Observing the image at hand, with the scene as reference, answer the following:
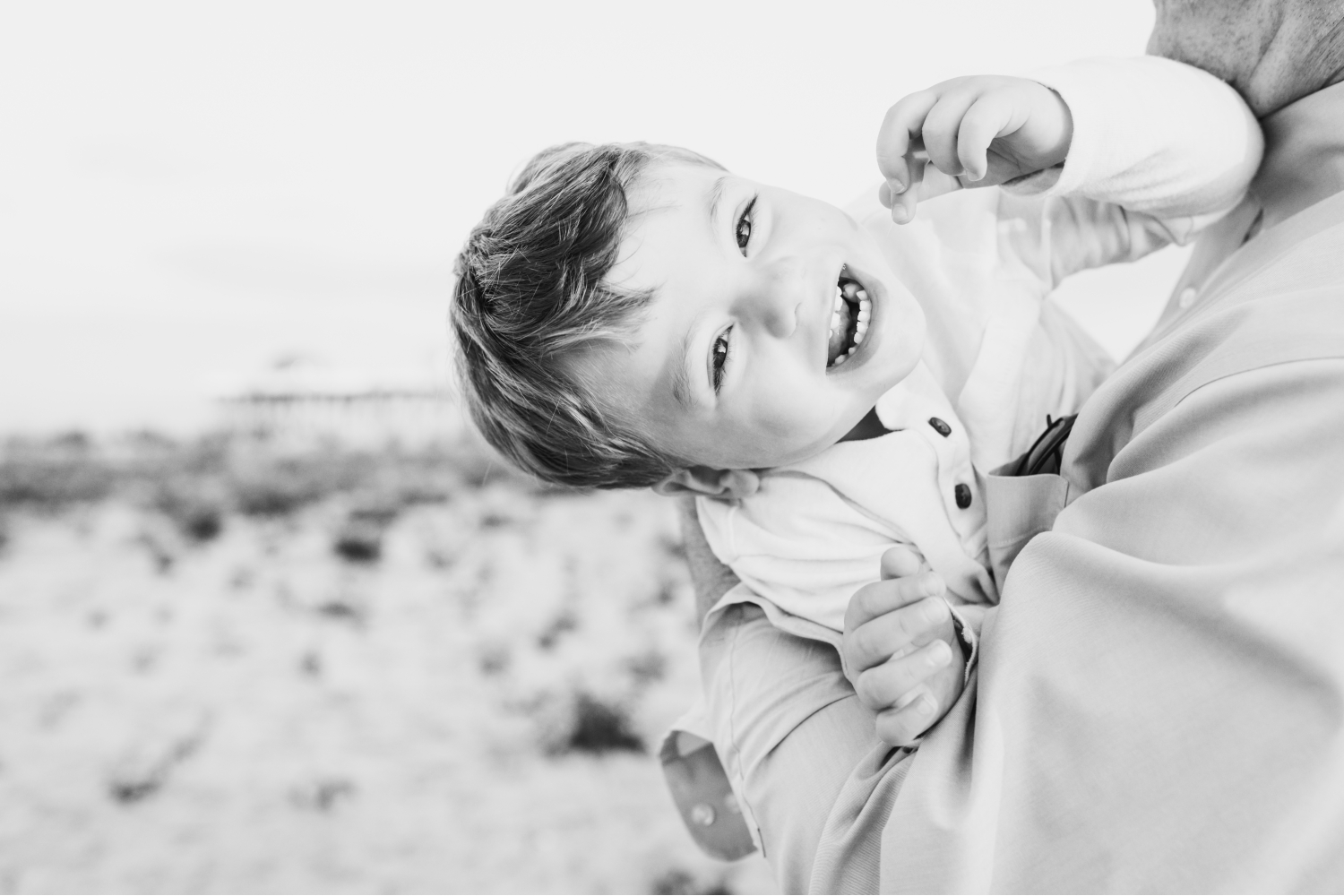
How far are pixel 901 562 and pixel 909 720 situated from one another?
14 centimetres

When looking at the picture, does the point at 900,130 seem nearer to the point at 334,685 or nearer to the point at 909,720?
the point at 909,720

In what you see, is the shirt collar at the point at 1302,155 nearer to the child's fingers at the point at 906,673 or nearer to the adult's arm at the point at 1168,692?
the adult's arm at the point at 1168,692

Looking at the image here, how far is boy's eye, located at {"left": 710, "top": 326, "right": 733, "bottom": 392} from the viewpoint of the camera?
1.15 meters

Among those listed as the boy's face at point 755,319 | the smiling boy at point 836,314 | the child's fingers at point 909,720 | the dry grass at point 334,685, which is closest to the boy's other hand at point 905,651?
the child's fingers at point 909,720

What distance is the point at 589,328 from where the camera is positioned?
1.19m

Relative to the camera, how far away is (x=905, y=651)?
834 mm

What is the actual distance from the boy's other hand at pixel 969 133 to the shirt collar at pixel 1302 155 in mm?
207

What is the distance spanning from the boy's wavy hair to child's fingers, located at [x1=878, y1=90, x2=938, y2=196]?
326 mm

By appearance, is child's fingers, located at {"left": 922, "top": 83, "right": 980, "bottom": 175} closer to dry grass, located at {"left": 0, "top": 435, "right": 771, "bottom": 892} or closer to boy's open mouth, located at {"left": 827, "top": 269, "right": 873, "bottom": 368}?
boy's open mouth, located at {"left": 827, "top": 269, "right": 873, "bottom": 368}

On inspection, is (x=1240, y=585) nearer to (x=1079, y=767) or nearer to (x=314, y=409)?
(x=1079, y=767)

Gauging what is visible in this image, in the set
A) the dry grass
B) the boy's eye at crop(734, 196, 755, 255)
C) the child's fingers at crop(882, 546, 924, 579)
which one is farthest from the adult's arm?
the dry grass

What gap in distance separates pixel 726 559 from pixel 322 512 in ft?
13.3

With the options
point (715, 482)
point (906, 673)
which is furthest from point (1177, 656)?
point (715, 482)

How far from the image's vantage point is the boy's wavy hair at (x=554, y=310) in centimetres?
120
